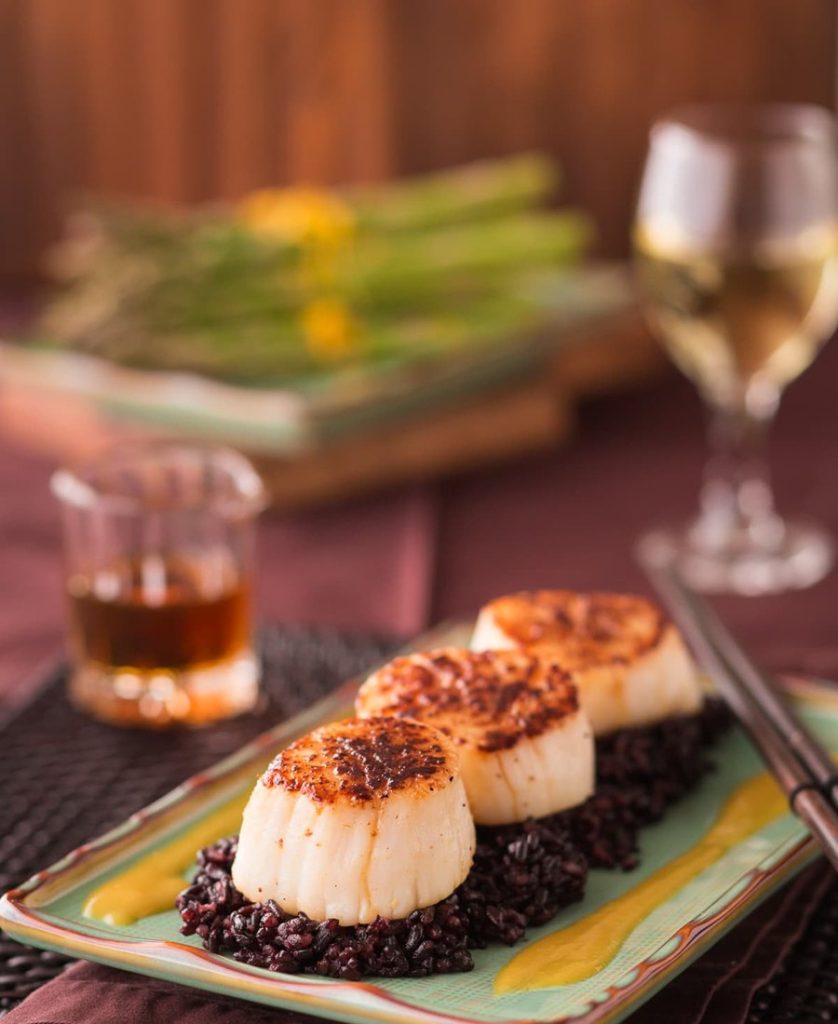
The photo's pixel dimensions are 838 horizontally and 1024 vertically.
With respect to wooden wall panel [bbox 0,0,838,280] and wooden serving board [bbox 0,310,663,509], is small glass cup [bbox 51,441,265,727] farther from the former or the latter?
wooden wall panel [bbox 0,0,838,280]

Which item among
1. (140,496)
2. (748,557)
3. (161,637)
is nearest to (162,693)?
(161,637)

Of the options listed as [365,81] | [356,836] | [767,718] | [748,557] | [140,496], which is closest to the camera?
[356,836]

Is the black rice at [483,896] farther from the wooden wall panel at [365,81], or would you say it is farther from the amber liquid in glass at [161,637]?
the wooden wall panel at [365,81]

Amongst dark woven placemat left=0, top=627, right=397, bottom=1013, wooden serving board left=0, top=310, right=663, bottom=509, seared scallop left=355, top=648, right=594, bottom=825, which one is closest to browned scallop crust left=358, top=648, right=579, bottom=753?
seared scallop left=355, top=648, right=594, bottom=825

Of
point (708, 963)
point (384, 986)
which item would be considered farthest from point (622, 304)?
point (384, 986)

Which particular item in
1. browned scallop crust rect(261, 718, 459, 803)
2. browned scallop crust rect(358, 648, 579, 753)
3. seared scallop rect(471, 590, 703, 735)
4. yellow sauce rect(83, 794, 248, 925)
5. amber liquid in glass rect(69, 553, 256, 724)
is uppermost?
browned scallop crust rect(261, 718, 459, 803)

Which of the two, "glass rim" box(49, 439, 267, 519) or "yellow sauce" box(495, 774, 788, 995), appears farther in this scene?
"glass rim" box(49, 439, 267, 519)

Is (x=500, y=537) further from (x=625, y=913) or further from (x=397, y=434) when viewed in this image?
(x=625, y=913)
